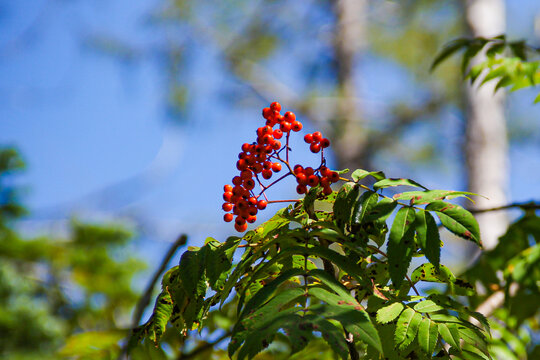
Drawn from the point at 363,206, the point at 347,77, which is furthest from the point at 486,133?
the point at 363,206

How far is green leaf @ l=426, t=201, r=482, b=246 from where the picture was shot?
867 mm

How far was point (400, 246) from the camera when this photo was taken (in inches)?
34.1

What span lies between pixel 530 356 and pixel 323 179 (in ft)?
2.60

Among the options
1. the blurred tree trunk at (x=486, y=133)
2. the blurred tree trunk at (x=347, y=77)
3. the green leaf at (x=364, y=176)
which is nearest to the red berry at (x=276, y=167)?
the green leaf at (x=364, y=176)

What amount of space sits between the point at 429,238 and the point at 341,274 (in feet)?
0.93

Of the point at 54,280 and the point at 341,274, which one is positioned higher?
the point at 54,280

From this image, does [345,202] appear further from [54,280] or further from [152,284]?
[54,280]

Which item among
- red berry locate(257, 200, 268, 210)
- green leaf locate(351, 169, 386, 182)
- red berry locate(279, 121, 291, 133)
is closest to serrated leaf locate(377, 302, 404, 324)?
green leaf locate(351, 169, 386, 182)

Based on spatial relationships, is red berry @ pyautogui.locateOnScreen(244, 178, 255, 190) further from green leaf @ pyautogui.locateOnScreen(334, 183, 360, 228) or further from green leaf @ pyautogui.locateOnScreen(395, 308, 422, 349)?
green leaf @ pyautogui.locateOnScreen(395, 308, 422, 349)

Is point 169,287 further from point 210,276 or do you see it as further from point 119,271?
point 119,271

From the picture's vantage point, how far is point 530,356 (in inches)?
52.7

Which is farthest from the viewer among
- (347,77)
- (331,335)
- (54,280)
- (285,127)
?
(347,77)

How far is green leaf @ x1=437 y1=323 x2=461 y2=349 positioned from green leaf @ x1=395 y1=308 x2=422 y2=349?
0.04 meters

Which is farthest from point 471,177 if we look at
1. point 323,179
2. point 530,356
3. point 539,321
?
point 323,179
